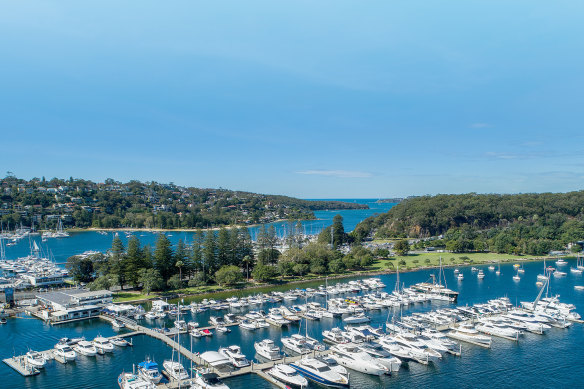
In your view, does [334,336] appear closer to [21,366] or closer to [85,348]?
[85,348]

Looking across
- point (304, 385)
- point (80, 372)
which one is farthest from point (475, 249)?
point (80, 372)

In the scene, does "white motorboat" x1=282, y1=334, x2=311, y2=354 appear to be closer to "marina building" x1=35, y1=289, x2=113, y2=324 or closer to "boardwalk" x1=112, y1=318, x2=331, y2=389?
"boardwalk" x1=112, y1=318, x2=331, y2=389

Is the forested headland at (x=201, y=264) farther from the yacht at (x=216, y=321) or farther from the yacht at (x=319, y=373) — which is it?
the yacht at (x=319, y=373)

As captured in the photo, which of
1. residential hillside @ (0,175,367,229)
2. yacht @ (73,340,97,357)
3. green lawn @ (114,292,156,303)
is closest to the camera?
yacht @ (73,340,97,357)

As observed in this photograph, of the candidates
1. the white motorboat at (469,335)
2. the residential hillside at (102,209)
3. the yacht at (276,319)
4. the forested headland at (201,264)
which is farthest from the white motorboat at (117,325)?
the residential hillside at (102,209)

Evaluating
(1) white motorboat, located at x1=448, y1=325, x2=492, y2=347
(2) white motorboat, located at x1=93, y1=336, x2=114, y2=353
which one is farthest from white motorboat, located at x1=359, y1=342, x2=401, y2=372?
(2) white motorboat, located at x1=93, y1=336, x2=114, y2=353
